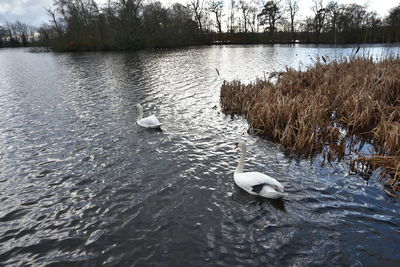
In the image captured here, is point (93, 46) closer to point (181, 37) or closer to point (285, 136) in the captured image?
point (181, 37)

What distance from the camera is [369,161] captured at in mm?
6160

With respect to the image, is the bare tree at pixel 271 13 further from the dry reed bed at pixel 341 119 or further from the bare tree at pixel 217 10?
the dry reed bed at pixel 341 119

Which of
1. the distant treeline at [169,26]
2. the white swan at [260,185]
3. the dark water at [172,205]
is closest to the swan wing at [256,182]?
the white swan at [260,185]

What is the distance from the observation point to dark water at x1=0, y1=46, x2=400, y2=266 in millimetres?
3943

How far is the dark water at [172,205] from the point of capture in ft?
12.9

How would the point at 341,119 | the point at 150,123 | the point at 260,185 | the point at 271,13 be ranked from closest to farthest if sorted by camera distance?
the point at 260,185 < the point at 341,119 < the point at 150,123 < the point at 271,13

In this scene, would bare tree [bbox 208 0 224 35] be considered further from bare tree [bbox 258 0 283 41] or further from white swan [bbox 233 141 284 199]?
white swan [bbox 233 141 284 199]

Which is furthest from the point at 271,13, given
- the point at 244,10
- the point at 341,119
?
the point at 341,119

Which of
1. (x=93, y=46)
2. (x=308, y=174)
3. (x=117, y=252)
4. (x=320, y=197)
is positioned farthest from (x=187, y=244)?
(x=93, y=46)

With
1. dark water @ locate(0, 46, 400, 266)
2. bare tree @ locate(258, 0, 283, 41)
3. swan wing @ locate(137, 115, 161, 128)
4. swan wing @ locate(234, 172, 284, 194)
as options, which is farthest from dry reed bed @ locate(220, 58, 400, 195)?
bare tree @ locate(258, 0, 283, 41)

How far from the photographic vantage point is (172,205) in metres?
5.11

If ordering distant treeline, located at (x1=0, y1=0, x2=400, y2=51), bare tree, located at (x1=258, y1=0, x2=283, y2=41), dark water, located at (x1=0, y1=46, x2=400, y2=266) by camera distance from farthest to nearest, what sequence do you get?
bare tree, located at (x1=258, y1=0, x2=283, y2=41) < distant treeline, located at (x1=0, y1=0, x2=400, y2=51) < dark water, located at (x1=0, y1=46, x2=400, y2=266)

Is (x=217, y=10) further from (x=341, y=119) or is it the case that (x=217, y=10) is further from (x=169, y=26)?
(x=341, y=119)

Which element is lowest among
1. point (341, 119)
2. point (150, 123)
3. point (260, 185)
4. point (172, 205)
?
point (172, 205)
